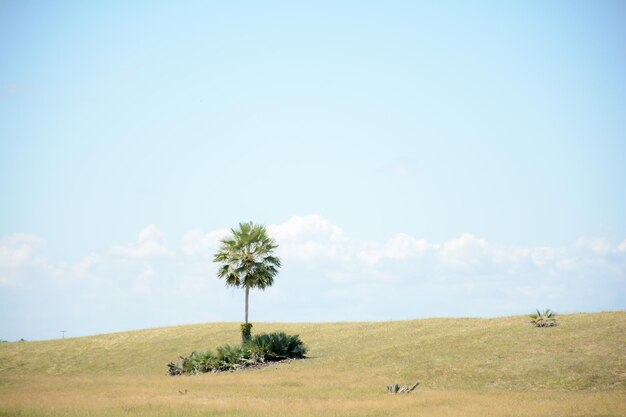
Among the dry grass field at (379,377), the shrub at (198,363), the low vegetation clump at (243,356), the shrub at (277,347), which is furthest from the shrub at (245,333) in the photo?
the dry grass field at (379,377)

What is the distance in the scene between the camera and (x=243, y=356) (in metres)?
53.7

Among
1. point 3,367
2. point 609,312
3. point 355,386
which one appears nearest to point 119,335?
point 3,367

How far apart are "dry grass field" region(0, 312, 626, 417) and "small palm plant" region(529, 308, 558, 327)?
94 cm

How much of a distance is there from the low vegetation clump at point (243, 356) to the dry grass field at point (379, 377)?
2336 mm

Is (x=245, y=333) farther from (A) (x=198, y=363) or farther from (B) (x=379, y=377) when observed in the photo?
(B) (x=379, y=377)

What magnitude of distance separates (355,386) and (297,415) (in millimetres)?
12509

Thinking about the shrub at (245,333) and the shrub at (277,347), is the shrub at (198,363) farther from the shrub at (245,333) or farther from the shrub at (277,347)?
the shrub at (245,333)

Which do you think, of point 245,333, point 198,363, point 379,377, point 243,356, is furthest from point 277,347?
point 379,377

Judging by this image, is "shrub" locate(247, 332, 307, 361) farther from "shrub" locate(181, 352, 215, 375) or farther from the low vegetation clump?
"shrub" locate(181, 352, 215, 375)

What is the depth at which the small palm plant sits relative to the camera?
2157 inches

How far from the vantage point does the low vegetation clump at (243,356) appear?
174 ft

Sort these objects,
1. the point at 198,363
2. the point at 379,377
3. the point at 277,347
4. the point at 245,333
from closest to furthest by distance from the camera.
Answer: the point at 379,377, the point at 198,363, the point at 277,347, the point at 245,333

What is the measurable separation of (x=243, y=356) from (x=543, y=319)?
2490cm

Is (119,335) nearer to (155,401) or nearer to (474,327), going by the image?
(474,327)
